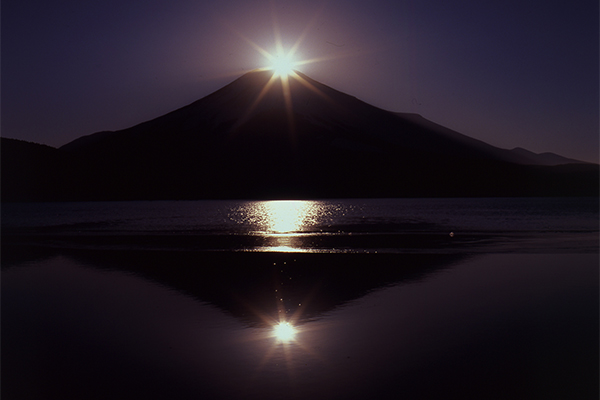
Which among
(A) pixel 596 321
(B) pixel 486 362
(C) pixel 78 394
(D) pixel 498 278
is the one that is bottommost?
(C) pixel 78 394

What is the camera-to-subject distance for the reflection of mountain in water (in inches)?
548

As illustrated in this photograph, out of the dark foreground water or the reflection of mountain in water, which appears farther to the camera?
the reflection of mountain in water

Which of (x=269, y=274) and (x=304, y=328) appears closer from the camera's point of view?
(x=304, y=328)

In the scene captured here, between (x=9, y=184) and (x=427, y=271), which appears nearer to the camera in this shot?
(x=427, y=271)

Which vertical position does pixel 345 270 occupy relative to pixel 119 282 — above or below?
above

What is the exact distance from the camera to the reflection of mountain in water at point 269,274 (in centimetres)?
1392

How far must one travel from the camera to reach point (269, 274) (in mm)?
19359

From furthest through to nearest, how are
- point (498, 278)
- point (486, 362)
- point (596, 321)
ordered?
1. point (498, 278)
2. point (596, 321)
3. point (486, 362)

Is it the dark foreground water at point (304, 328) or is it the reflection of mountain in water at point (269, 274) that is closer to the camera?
the dark foreground water at point (304, 328)

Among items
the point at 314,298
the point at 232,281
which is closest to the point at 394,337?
the point at 314,298

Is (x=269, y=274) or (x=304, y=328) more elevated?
(x=269, y=274)

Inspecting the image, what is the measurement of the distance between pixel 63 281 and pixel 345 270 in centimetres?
992

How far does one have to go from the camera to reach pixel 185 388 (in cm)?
774

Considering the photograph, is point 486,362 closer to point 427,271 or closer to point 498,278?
point 498,278
